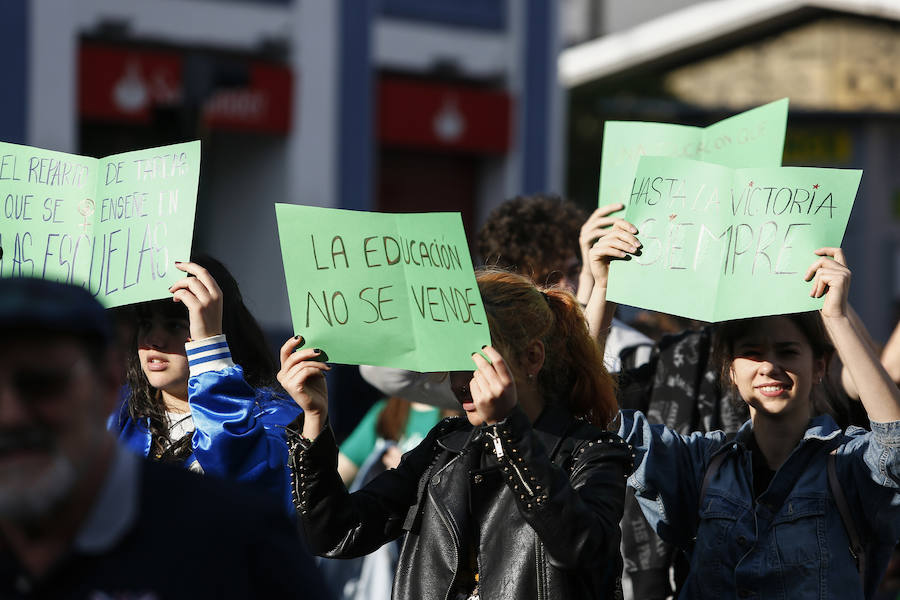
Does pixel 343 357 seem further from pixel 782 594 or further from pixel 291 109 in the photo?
pixel 291 109

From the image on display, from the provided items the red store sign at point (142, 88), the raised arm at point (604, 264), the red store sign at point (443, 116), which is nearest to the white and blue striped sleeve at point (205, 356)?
the raised arm at point (604, 264)

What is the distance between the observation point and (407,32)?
46.6ft

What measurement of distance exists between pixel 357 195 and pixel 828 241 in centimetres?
1054

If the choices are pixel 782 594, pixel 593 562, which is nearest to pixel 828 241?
pixel 782 594

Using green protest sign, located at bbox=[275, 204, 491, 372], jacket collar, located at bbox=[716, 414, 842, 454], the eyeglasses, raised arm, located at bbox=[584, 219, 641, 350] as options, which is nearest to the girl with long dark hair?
green protest sign, located at bbox=[275, 204, 491, 372]

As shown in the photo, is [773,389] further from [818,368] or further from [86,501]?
[86,501]

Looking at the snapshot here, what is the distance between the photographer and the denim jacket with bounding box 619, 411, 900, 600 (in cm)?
316

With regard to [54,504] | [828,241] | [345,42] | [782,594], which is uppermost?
[345,42]

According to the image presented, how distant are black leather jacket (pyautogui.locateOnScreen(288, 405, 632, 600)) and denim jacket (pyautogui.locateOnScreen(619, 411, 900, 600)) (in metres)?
0.32

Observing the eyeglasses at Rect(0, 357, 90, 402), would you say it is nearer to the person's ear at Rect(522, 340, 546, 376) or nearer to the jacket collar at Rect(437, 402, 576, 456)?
the jacket collar at Rect(437, 402, 576, 456)

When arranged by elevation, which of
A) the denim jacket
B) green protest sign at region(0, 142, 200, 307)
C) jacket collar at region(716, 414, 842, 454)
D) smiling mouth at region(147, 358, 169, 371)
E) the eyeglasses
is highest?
green protest sign at region(0, 142, 200, 307)

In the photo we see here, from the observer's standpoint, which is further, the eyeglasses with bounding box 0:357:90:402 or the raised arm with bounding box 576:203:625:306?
the raised arm with bounding box 576:203:625:306

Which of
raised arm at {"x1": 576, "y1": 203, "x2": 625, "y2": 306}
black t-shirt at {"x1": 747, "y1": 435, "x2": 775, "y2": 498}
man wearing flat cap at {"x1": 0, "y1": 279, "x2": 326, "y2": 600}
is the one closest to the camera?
man wearing flat cap at {"x1": 0, "y1": 279, "x2": 326, "y2": 600}

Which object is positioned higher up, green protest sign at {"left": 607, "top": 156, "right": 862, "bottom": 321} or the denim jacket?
green protest sign at {"left": 607, "top": 156, "right": 862, "bottom": 321}
